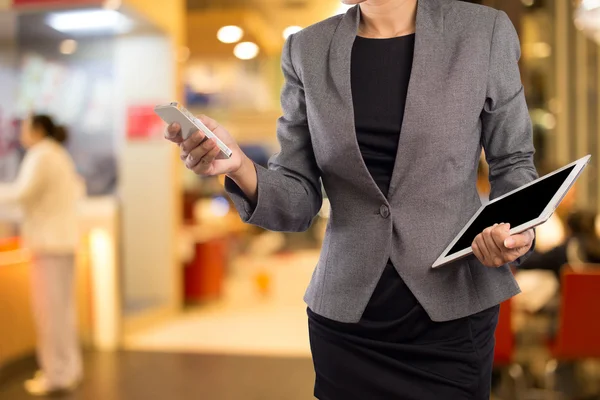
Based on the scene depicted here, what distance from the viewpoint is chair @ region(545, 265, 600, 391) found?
12.0 ft

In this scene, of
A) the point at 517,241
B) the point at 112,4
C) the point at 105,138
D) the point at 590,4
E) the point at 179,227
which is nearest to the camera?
the point at 517,241

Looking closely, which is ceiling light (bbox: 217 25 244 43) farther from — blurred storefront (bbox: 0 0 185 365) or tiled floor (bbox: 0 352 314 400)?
tiled floor (bbox: 0 352 314 400)

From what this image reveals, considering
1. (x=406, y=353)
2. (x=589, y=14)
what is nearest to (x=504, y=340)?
(x=589, y=14)

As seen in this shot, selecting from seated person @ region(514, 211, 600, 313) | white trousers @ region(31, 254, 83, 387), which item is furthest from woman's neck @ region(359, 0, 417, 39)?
white trousers @ region(31, 254, 83, 387)

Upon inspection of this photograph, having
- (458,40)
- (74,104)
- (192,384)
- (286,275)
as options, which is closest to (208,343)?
(192,384)

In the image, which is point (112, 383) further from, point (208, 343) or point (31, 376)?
point (208, 343)

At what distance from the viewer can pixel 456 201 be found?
1.24 meters

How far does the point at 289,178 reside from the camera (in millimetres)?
1327

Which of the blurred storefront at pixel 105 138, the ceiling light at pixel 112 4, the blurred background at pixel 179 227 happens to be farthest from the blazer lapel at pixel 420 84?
the ceiling light at pixel 112 4

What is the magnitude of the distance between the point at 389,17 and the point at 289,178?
361 mm

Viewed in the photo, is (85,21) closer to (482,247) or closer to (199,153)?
(199,153)

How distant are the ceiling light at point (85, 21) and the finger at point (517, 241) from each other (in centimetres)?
562

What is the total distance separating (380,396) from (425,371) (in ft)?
0.32

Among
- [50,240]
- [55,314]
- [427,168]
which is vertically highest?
[427,168]
